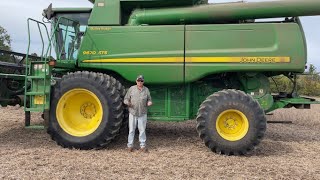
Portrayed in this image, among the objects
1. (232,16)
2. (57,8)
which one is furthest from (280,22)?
(57,8)

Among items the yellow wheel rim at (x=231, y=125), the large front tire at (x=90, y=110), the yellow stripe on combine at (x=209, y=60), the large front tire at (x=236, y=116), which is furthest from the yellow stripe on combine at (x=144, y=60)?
the yellow wheel rim at (x=231, y=125)

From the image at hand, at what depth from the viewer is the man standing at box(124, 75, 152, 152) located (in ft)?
23.5

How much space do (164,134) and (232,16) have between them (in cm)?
316

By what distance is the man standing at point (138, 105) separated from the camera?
716cm

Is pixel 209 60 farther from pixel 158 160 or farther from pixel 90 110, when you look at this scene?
pixel 90 110

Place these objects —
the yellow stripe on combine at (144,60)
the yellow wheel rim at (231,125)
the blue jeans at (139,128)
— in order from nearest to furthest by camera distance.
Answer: the yellow wheel rim at (231,125), the blue jeans at (139,128), the yellow stripe on combine at (144,60)

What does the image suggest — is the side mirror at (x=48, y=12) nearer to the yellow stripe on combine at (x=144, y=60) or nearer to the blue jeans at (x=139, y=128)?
the yellow stripe on combine at (x=144, y=60)

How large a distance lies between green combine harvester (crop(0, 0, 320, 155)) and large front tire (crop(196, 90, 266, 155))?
0.02 meters

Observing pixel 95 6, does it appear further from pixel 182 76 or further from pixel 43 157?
pixel 43 157

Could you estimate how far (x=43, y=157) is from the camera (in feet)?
21.1

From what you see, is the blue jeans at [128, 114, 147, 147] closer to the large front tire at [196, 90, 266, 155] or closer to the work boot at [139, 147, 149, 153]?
the work boot at [139, 147, 149, 153]

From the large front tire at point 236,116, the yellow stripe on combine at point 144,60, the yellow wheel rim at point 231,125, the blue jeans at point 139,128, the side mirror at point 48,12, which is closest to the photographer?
the large front tire at point 236,116

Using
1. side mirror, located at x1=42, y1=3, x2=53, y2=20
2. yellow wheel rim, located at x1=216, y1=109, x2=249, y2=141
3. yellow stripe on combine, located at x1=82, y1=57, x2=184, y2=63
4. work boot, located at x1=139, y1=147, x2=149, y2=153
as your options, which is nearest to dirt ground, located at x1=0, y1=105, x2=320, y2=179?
work boot, located at x1=139, y1=147, x2=149, y2=153

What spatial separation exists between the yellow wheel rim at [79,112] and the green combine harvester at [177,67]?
0.02 meters
